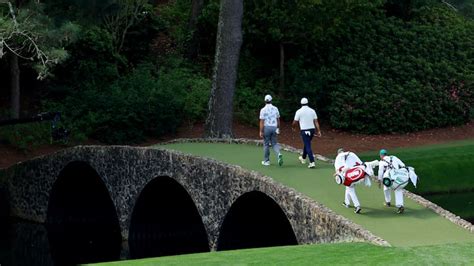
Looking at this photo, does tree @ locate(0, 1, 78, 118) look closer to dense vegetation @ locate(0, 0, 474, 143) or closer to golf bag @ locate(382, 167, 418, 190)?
dense vegetation @ locate(0, 0, 474, 143)

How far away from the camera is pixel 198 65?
43.0 m

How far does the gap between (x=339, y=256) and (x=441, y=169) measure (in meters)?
17.7

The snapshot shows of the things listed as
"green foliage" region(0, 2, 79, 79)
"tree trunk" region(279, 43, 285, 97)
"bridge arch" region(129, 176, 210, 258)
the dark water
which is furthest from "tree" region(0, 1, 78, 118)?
"tree trunk" region(279, 43, 285, 97)

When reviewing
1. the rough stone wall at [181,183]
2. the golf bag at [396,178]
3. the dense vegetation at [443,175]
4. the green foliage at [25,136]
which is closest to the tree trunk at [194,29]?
the green foliage at [25,136]

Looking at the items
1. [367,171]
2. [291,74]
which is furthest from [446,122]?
[367,171]

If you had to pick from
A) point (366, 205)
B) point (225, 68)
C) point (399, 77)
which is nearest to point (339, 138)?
point (399, 77)

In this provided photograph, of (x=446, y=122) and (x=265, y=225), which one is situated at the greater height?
(x=446, y=122)

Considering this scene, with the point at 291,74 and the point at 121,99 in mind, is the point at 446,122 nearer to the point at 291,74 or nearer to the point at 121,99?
the point at 291,74

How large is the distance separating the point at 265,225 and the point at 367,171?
6.99 meters

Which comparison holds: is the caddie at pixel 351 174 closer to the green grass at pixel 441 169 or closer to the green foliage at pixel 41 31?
the green foliage at pixel 41 31

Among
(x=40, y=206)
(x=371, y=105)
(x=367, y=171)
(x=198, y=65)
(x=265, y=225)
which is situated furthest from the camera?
(x=198, y=65)

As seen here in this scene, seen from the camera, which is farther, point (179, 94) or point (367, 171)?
point (179, 94)

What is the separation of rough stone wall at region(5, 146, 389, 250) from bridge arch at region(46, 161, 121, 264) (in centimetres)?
39

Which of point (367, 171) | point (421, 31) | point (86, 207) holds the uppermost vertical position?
point (421, 31)
